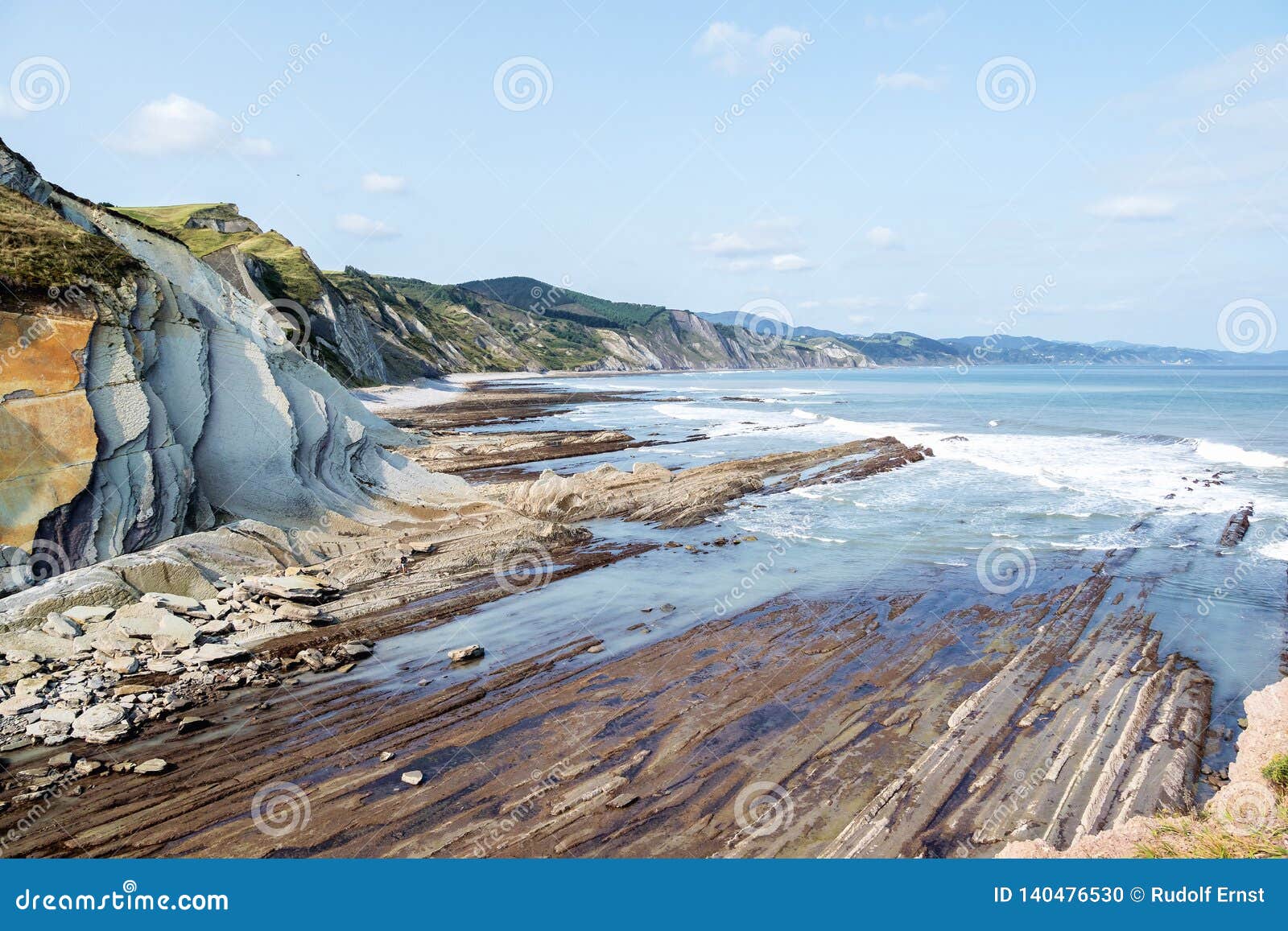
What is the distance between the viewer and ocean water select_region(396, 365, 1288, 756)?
14.5 m

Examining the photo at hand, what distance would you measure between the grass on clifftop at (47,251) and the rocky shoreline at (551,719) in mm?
6336

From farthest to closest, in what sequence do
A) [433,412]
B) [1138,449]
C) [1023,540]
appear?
[433,412], [1138,449], [1023,540]

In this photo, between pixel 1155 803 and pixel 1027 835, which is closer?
pixel 1027 835

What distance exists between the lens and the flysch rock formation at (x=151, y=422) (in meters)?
13.3

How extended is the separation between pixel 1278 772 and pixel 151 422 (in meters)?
19.8

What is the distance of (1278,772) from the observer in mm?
7883

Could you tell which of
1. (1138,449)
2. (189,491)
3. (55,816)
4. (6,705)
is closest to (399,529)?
(189,491)

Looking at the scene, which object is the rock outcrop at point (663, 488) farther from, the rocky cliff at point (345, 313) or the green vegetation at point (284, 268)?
the green vegetation at point (284, 268)

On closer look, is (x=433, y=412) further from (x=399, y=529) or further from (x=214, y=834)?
(x=214, y=834)

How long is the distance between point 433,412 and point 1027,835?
56.8 m

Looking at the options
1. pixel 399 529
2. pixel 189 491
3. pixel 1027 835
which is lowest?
pixel 1027 835

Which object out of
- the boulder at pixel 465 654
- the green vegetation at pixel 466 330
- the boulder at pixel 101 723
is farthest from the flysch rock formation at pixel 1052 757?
the green vegetation at pixel 466 330

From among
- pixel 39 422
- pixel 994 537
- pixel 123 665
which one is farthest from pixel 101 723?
pixel 994 537

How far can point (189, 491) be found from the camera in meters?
15.7
